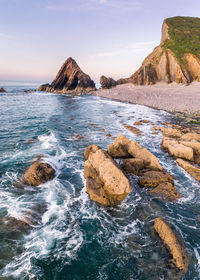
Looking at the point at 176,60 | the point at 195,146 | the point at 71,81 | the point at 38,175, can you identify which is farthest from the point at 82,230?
the point at 71,81

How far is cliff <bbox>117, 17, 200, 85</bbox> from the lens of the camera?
2345 inches

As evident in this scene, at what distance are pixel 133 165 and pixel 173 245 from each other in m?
6.15

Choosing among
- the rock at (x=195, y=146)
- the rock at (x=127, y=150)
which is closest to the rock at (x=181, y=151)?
the rock at (x=195, y=146)

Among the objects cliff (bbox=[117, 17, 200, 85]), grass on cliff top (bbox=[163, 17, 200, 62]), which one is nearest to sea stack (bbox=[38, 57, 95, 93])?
cliff (bbox=[117, 17, 200, 85])

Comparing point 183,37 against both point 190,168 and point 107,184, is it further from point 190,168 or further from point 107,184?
point 107,184

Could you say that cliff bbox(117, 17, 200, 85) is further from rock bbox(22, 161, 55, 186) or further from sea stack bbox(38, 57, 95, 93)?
rock bbox(22, 161, 55, 186)

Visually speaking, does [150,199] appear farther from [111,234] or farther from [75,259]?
[75,259]

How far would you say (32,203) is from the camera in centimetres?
940

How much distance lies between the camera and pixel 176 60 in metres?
62.3

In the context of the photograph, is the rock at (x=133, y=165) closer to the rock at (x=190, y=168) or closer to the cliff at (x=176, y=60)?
the rock at (x=190, y=168)

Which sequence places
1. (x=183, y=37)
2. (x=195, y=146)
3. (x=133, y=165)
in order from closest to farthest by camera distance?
(x=133, y=165) < (x=195, y=146) < (x=183, y=37)

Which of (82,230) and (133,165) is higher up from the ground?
(133,165)

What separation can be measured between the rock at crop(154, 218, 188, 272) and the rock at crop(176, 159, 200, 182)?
6604 mm

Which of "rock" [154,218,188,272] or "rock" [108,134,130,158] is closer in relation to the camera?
"rock" [154,218,188,272]
